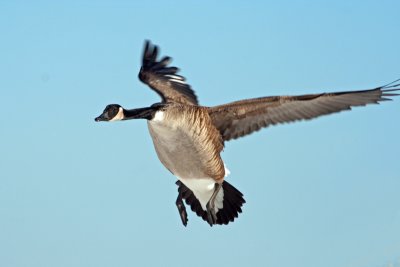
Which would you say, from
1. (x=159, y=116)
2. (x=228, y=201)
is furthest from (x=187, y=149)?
(x=228, y=201)

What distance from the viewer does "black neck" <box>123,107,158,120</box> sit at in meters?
5.98

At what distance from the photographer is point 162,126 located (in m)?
5.96

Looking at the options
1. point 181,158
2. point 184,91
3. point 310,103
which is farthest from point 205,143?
point 184,91

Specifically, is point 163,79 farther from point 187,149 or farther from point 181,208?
point 187,149

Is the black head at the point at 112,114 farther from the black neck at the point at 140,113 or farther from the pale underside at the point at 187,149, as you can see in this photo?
the pale underside at the point at 187,149

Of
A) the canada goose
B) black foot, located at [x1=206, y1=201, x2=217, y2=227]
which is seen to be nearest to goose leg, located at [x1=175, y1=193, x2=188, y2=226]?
A: the canada goose

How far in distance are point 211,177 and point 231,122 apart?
0.73 meters

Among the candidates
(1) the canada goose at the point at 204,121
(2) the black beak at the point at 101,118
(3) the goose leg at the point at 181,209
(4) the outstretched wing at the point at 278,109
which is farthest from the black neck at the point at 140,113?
(3) the goose leg at the point at 181,209

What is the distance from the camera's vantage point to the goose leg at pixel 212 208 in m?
7.02

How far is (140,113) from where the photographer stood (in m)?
6.00

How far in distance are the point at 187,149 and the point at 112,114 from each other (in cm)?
78

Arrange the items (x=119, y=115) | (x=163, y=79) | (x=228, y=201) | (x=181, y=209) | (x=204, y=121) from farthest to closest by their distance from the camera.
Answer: (x=163, y=79) → (x=228, y=201) → (x=181, y=209) → (x=204, y=121) → (x=119, y=115)

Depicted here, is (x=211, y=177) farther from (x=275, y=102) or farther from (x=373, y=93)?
(x=373, y=93)

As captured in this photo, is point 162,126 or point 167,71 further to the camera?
point 167,71
